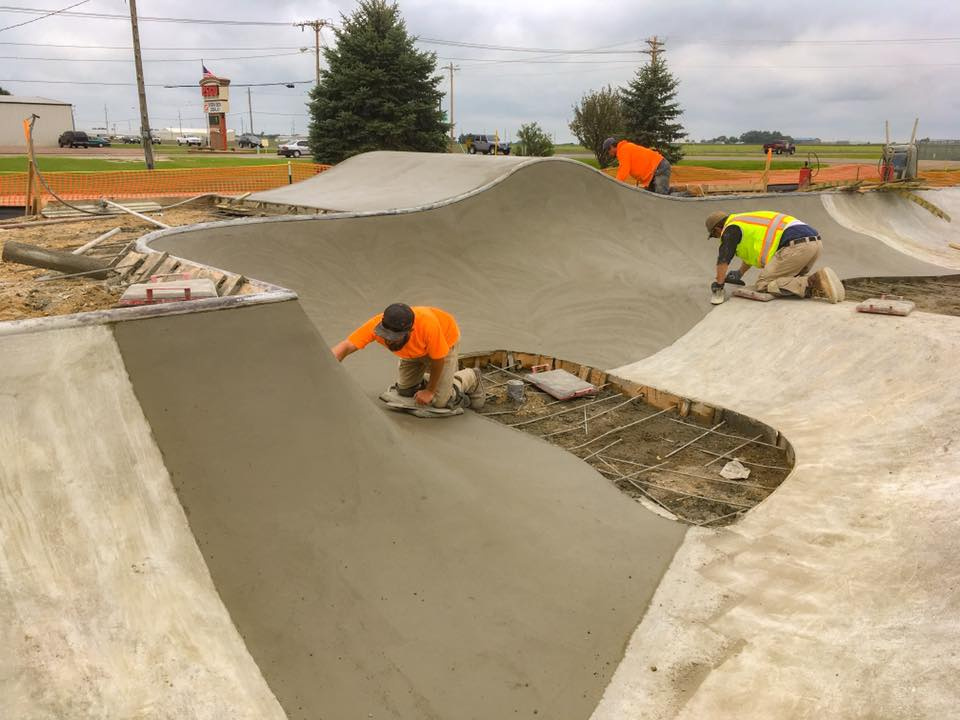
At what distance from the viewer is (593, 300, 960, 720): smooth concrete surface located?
9.95 feet

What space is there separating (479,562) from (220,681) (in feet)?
4.96

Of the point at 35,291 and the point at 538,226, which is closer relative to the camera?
the point at 35,291

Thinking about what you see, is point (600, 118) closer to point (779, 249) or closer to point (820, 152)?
point (779, 249)

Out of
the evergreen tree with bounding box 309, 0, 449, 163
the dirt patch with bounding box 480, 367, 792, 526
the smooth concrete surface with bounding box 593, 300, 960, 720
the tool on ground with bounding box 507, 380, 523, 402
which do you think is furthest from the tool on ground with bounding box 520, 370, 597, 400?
the evergreen tree with bounding box 309, 0, 449, 163

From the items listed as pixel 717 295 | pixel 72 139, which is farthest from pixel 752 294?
pixel 72 139

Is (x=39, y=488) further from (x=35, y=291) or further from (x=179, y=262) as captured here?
(x=35, y=291)

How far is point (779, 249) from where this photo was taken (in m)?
8.59

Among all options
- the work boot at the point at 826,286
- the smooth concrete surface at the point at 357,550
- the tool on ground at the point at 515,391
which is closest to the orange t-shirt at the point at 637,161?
the work boot at the point at 826,286

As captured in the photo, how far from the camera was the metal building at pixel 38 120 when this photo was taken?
52188 millimetres

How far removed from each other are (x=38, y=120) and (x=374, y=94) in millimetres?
46740

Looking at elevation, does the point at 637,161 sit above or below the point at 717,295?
above

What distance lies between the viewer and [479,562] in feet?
12.2

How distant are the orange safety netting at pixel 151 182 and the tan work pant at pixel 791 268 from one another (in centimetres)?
1468

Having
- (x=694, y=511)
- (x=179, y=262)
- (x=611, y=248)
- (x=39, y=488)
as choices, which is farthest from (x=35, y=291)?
(x=611, y=248)
